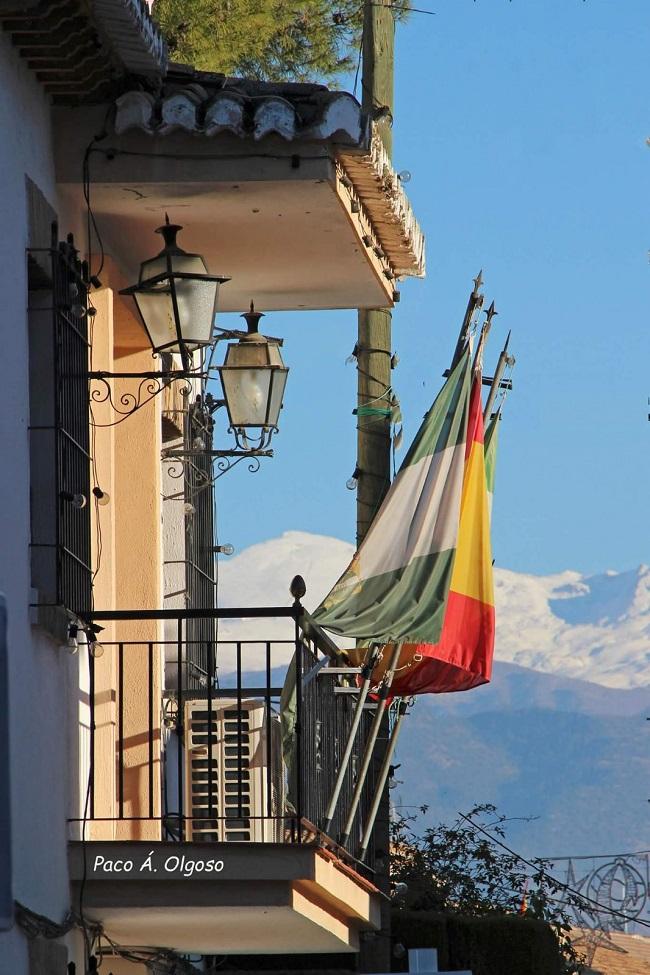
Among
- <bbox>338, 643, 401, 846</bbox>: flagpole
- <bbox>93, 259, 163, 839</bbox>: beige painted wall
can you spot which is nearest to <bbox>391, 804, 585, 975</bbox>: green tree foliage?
<bbox>338, 643, 401, 846</bbox>: flagpole

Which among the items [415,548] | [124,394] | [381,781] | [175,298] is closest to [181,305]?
[175,298]

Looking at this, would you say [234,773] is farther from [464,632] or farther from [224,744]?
[464,632]

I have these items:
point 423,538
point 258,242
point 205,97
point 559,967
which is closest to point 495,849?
point 559,967

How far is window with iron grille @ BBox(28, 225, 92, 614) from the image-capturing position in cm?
963

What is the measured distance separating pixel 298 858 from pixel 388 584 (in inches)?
104

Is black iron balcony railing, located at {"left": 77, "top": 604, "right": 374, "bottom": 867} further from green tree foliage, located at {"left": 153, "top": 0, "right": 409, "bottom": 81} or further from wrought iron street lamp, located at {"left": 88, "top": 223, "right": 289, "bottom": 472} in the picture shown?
green tree foliage, located at {"left": 153, "top": 0, "right": 409, "bottom": 81}

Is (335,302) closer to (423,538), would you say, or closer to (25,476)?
(423,538)

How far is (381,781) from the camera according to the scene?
13.1 meters

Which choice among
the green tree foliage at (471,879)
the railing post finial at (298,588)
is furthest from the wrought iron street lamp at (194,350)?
the green tree foliage at (471,879)

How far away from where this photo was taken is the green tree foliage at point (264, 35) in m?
21.2

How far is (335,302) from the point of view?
13133 mm

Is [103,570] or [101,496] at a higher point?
[101,496]

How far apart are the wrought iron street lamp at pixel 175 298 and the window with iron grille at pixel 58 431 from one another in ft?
0.98

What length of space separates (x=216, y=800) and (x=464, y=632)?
5.39 feet
